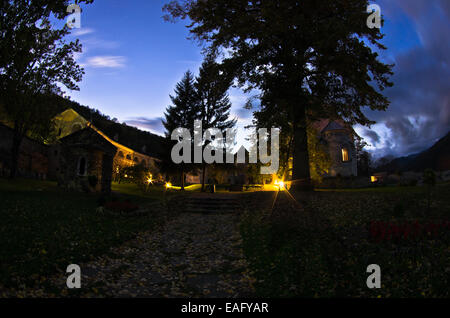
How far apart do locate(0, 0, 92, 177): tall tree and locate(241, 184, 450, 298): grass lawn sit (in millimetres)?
15509

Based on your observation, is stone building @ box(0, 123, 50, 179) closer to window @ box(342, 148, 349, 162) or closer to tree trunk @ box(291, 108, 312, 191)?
tree trunk @ box(291, 108, 312, 191)

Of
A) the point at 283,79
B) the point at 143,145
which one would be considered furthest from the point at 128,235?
the point at 143,145

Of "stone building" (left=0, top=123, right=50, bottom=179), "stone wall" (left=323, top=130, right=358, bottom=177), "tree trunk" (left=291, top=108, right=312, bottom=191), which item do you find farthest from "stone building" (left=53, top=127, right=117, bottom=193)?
"stone wall" (left=323, top=130, right=358, bottom=177)

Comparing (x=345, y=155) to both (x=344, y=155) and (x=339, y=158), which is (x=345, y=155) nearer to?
(x=344, y=155)

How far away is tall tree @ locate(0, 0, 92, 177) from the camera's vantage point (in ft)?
56.0

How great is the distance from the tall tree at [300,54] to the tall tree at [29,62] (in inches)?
346

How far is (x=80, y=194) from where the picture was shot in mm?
20516

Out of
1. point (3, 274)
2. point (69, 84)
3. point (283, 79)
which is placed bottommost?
point (3, 274)

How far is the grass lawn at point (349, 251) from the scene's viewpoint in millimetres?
5777

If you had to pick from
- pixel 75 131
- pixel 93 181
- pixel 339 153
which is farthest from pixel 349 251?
pixel 339 153

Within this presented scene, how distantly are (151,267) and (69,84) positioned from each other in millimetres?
22023

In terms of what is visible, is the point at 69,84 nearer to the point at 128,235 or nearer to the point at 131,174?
the point at 131,174

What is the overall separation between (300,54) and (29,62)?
22.3 meters

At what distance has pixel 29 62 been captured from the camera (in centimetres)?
2252
